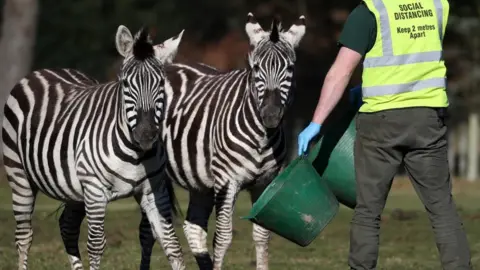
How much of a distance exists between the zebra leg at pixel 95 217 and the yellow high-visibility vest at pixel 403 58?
2.51m

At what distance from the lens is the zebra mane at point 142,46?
1017 cm

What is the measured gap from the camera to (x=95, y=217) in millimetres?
10328

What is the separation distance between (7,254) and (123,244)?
147cm

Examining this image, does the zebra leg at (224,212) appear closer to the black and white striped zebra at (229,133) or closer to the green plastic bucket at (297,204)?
the black and white striped zebra at (229,133)

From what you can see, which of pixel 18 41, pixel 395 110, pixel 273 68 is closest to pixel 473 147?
pixel 18 41

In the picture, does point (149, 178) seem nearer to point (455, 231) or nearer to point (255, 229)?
point (255, 229)

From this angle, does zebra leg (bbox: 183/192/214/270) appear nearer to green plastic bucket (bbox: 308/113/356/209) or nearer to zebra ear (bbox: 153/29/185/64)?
zebra ear (bbox: 153/29/185/64)

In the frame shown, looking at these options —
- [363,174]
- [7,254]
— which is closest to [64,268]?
[7,254]

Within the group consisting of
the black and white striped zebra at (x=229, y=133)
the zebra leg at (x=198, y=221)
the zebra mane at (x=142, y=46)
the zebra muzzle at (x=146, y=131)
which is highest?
the zebra mane at (x=142, y=46)

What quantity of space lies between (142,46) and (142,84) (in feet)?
1.11

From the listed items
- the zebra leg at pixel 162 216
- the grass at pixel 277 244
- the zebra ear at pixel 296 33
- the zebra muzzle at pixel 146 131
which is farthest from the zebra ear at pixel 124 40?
the grass at pixel 277 244

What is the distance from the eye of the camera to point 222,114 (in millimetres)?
11594

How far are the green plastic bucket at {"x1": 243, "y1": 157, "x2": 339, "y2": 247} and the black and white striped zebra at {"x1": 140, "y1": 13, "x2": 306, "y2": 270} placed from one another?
1654mm

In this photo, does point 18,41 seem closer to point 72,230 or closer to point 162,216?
point 72,230
